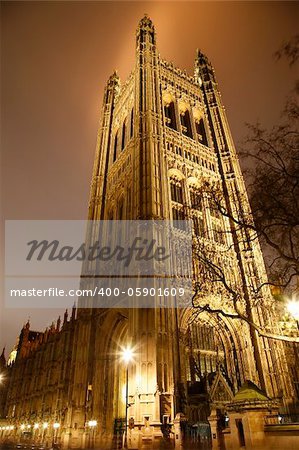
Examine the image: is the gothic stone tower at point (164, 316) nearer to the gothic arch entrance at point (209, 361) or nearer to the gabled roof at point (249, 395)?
the gothic arch entrance at point (209, 361)

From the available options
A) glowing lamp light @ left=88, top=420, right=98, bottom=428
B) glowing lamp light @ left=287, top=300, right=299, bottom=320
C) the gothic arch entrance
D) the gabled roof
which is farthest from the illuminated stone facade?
glowing lamp light @ left=287, top=300, right=299, bottom=320

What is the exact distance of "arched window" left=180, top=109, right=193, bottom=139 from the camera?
38625 millimetres

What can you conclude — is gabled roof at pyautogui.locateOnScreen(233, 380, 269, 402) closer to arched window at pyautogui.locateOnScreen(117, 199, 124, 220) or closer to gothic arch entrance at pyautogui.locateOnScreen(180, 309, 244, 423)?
gothic arch entrance at pyautogui.locateOnScreen(180, 309, 244, 423)

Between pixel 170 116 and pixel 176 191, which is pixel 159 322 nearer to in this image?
pixel 176 191

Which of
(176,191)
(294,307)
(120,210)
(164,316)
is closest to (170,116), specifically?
(176,191)

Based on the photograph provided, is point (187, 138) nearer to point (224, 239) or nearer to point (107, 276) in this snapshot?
point (224, 239)

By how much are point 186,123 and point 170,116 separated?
7.58ft

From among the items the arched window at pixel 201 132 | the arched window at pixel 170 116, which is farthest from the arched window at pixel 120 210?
the arched window at pixel 201 132

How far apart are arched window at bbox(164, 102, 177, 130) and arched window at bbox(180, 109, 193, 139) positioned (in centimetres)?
142

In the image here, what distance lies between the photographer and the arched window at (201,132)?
39.5 metres

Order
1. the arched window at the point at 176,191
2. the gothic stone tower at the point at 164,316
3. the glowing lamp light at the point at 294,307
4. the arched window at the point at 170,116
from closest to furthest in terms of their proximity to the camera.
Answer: the glowing lamp light at the point at 294,307, the gothic stone tower at the point at 164,316, the arched window at the point at 176,191, the arched window at the point at 170,116

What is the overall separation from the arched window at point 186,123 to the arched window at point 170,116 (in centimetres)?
142

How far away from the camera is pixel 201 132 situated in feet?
135

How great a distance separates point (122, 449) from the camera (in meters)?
18.4
